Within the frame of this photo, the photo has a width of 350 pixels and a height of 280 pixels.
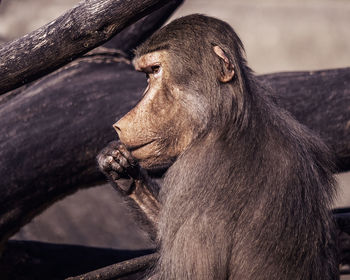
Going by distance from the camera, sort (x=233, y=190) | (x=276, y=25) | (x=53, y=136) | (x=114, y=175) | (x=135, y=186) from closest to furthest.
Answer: (x=233, y=190) < (x=114, y=175) < (x=135, y=186) < (x=53, y=136) < (x=276, y=25)

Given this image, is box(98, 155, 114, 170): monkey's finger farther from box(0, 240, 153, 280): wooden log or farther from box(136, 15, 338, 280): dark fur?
box(0, 240, 153, 280): wooden log

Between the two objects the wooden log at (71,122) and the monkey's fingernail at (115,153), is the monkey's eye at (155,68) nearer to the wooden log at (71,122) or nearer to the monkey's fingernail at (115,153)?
the monkey's fingernail at (115,153)

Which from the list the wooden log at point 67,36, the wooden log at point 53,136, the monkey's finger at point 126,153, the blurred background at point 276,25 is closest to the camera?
the wooden log at point 67,36

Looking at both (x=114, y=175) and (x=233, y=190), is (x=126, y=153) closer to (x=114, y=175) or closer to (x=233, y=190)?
(x=114, y=175)

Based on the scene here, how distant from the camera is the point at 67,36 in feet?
8.64

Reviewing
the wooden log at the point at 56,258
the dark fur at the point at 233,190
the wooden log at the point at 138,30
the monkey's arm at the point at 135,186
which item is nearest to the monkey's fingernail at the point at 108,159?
the monkey's arm at the point at 135,186

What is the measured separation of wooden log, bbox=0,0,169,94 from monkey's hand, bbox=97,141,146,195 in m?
0.79

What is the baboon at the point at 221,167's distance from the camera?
9.28ft

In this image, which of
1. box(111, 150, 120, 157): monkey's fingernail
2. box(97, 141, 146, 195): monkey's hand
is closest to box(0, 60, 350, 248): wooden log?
box(97, 141, 146, 195): monkey's hand

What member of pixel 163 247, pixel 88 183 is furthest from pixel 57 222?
pixel 163 247

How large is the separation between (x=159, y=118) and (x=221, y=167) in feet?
1.32

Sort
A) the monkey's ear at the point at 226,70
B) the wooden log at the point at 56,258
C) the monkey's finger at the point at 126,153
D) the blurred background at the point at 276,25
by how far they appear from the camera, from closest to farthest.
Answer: the monkey's ear at the point at 226,70 < the monkey's finger at the point at 126,153 < the wooden log at the point at 56,258 < the blurred background at the point at 276,25

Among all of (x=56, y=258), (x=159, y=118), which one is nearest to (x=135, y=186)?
(x=159, y=118)

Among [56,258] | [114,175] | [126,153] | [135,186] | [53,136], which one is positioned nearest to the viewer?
[126,153]
